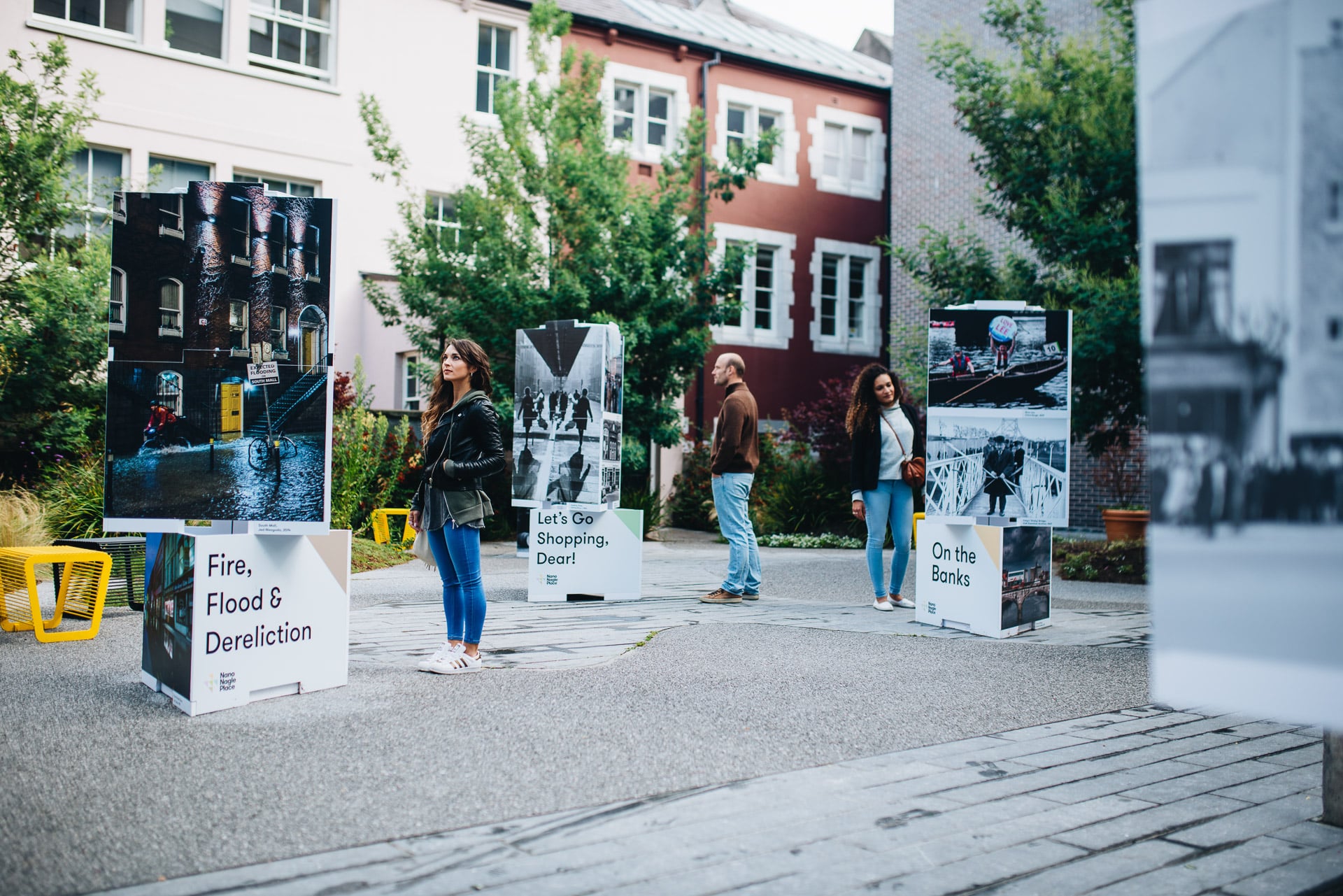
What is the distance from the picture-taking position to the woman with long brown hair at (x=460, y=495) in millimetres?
5977

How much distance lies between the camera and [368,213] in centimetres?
2002

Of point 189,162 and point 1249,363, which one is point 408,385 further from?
point 1249,363

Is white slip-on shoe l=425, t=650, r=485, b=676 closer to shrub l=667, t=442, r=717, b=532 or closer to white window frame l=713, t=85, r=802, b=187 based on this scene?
shrub l=667, t=442, r=717, b=532

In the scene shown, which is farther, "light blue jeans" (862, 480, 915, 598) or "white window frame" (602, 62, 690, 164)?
"white window frame" (602, 62, 690, 164)

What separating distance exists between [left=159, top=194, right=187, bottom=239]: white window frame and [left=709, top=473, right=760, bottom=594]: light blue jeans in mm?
4992

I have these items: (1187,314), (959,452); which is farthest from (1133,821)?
(959,452)

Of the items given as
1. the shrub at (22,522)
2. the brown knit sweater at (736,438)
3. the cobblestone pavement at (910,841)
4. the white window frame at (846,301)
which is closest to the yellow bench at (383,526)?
the shrub at (22,522)

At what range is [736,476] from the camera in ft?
31.3

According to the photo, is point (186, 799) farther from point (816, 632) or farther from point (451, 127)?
point (451, 127)

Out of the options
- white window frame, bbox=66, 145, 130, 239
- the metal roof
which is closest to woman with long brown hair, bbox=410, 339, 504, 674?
white window frame, bbox=66, 145, 130, 239

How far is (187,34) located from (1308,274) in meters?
20.2

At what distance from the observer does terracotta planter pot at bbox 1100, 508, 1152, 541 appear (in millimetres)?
16172

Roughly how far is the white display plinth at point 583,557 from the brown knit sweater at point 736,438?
0.85 m

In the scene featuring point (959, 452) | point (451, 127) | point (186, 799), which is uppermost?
point (451, 127)
